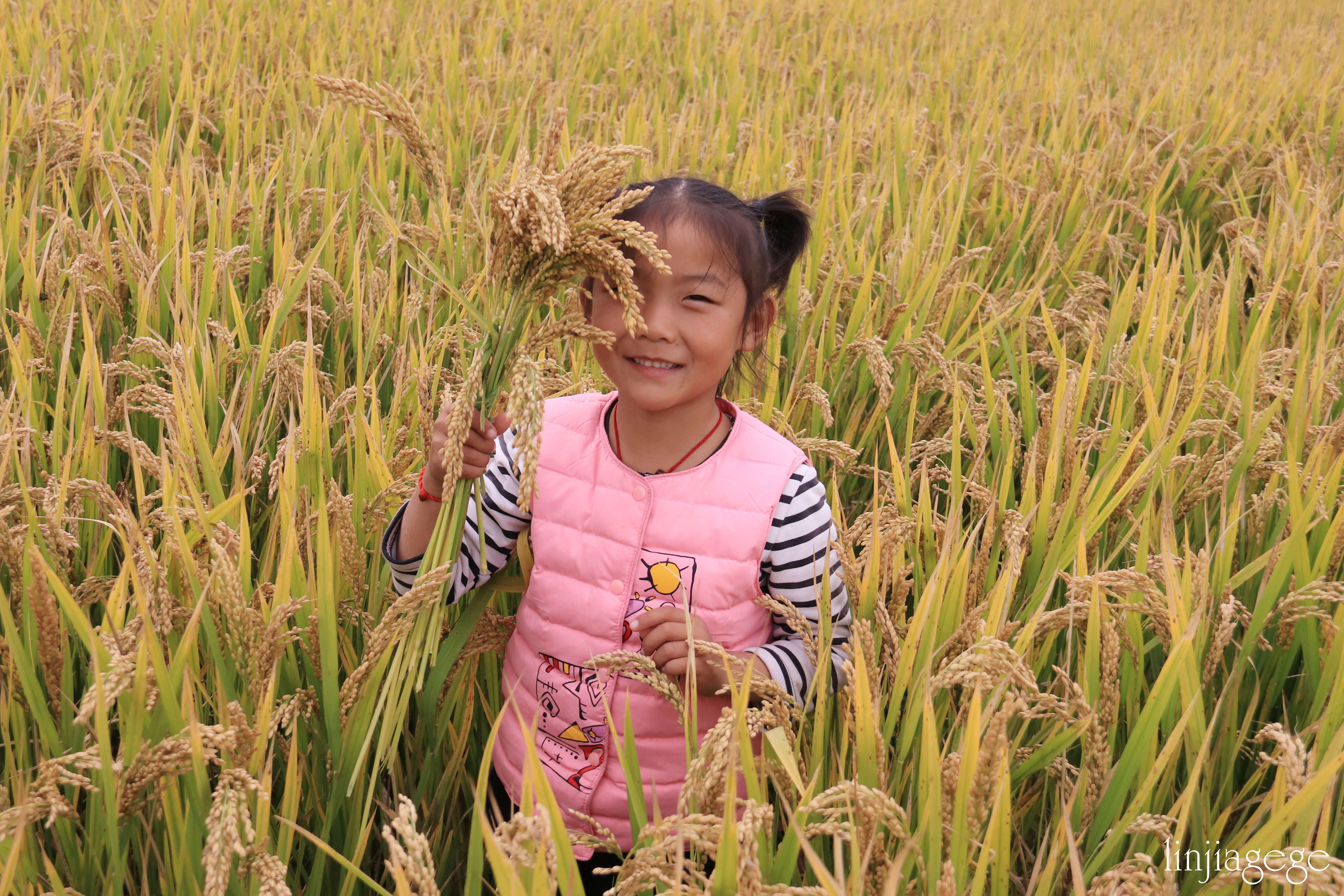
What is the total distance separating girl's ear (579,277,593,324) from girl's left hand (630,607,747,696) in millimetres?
437

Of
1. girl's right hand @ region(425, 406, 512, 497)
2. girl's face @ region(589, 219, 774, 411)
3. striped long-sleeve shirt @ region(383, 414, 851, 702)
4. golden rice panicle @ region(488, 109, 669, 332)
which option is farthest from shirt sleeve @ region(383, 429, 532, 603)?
golden rice panicle @ region(488, 109, 669, 332)

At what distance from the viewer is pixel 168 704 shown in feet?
3.30

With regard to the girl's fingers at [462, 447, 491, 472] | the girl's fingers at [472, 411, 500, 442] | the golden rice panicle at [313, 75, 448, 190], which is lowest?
the girl's fingers at [462, 447, 491, 472]

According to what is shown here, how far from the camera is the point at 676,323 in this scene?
1294 mm

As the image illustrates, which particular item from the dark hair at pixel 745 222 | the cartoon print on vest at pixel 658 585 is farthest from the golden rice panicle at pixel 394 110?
the cartoon print on vest at pixel 658 585

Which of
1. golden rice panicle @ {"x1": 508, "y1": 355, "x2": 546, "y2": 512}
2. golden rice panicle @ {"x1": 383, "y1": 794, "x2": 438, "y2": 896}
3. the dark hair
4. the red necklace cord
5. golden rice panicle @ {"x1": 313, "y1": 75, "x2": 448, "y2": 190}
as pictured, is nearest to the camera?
golden rice panicle @ {"x1": 383, "y1": 794, "x2": 438, "y2": 896}

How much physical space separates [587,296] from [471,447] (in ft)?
1.06

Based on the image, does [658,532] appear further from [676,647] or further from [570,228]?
[570,228]

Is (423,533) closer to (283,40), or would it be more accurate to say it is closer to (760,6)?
(283,40)

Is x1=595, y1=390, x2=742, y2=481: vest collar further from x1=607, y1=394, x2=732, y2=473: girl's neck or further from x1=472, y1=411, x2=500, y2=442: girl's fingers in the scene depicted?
x1=472, y1=411, x2=500, y2=442: girl's fingers

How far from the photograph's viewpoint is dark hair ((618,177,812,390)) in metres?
1.33

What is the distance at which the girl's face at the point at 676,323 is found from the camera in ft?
4.25

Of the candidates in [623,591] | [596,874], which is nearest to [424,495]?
[623,591]

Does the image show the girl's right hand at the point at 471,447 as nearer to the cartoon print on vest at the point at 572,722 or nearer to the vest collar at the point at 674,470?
the vest collar at the point at 674,470
